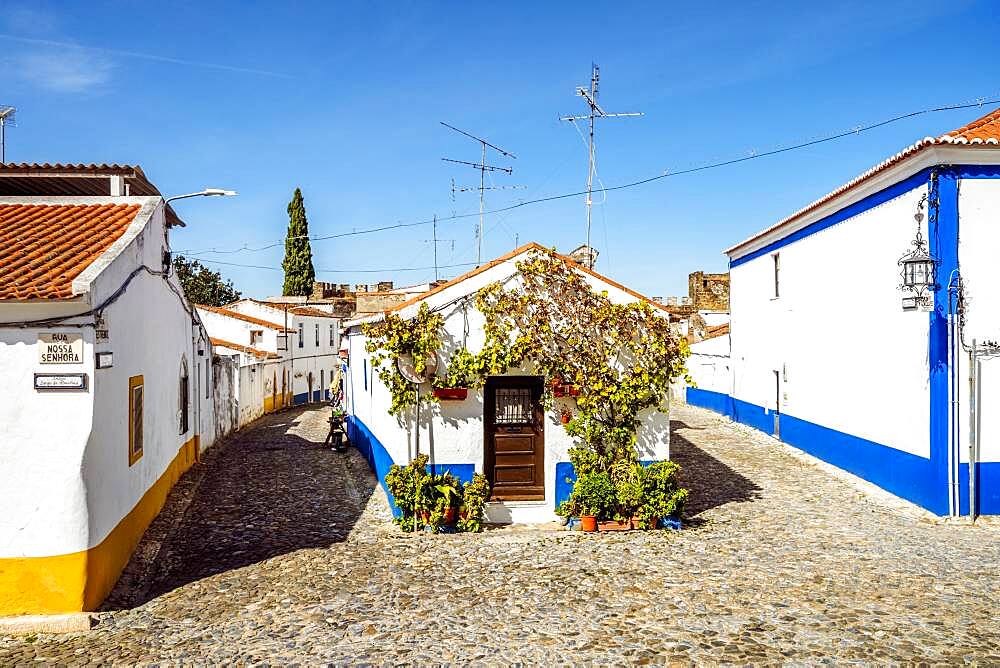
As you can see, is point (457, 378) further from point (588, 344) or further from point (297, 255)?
point (297, 255)

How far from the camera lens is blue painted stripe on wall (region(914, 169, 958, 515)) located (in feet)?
36.9

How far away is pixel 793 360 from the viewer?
1773 centimetres

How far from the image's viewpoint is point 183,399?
14938mm

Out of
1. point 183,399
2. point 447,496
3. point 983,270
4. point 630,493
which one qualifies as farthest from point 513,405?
point 183,399

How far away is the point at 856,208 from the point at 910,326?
3069 millimetres

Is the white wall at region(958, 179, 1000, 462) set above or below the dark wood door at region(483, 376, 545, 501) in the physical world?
above

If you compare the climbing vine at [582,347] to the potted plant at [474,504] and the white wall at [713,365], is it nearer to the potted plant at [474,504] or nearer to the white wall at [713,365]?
the potted plant at [474,504]

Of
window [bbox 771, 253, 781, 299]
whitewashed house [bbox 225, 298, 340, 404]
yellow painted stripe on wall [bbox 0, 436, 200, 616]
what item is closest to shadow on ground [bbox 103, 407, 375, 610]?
yellow painted stripe on wall [bbox 0, 436, 200, 616]

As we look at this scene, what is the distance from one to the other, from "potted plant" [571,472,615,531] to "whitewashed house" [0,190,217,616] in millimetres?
5858

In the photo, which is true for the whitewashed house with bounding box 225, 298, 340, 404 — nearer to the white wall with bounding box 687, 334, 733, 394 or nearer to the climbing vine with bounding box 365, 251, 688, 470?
the white wall with bounding box 687, 334, 733, 394

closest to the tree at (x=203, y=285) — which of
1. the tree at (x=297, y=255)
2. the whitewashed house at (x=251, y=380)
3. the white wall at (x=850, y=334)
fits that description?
the tree at (x=297, y=255)

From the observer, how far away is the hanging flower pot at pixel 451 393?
1048 cm

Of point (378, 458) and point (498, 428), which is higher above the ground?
point (498, 428)

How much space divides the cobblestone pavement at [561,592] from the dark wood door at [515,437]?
735 mm
